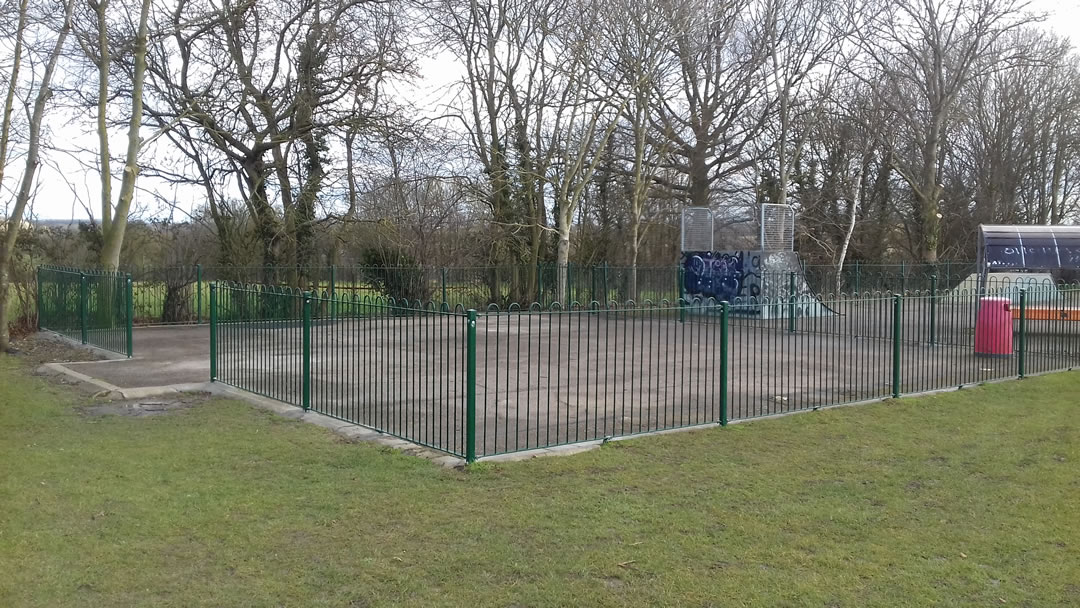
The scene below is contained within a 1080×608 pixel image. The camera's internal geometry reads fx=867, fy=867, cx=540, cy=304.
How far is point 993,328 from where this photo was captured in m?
13.9

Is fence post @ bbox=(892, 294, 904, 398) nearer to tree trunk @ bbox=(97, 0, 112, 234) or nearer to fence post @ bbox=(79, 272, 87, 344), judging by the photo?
fence post @ bbox=(79, 272, 87, 344)

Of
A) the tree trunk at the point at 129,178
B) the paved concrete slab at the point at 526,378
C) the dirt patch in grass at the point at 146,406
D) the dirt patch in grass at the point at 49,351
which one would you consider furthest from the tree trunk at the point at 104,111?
the dirt patch in grass at the point at 146,406

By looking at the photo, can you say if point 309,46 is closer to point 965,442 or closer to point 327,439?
point 327,439

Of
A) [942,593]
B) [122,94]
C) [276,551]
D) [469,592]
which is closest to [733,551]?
[942,593]

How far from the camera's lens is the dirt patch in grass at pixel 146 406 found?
9.55 m

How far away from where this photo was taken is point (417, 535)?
17.6 feet

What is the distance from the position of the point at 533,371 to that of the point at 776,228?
526 inches

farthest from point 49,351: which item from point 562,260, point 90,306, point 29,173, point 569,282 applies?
point 562,260

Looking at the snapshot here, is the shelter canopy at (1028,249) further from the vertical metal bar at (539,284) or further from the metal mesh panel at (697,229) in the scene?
the vertical metal bar at (539,284)

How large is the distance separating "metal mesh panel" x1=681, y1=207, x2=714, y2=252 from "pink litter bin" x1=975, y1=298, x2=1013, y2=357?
436 inches

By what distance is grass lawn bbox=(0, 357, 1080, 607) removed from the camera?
4.53 metres

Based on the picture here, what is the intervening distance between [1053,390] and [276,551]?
32.1 feet

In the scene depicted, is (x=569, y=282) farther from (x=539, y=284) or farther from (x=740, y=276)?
(x=740, y=276)

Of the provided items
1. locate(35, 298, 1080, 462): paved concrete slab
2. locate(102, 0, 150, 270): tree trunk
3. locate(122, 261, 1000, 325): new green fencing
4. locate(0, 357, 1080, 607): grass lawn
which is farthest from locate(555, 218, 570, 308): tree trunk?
locate(0, 357, 1080, 607): grass lawn
